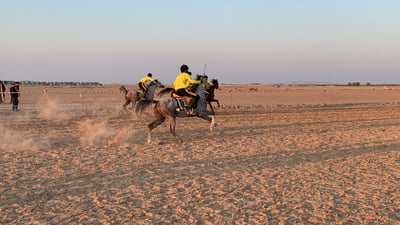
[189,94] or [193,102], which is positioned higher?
[189,94]

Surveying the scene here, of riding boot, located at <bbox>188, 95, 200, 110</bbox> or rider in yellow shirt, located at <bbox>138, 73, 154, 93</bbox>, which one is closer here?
riding boot, located at <bbox>188, 95, 200, 110</bbox>

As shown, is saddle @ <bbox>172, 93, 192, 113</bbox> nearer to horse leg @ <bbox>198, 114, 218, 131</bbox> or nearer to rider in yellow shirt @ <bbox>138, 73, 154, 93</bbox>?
horse leg @ <bbox>198, 114, 218, 131</bbox>

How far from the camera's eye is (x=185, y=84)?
1081 cm

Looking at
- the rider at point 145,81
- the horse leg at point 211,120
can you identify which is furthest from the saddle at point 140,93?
the horse leg at point 211,120

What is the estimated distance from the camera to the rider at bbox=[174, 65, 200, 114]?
10786 millimetres

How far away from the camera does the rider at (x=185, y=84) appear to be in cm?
1079

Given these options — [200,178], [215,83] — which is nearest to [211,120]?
[215,83]

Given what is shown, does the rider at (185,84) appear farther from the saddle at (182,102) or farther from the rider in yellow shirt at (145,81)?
the rider in yellow shirt at (145,81)

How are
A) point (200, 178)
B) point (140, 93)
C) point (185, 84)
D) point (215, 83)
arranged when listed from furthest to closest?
point (140, 93) < point (215, 83) < point (185, 84) < point (200, 178)

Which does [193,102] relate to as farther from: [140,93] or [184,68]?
[140,93]

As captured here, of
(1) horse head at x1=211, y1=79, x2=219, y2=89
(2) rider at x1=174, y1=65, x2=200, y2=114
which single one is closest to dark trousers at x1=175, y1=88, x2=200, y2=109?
(2) rider at x1=174, y1=65, x2=200, y2=114

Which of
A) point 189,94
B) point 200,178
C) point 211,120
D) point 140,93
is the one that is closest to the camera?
point 200,178

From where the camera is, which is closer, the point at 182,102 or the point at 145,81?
the point at 182,102

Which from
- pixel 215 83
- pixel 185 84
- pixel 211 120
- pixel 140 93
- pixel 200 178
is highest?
pixel 215 83
